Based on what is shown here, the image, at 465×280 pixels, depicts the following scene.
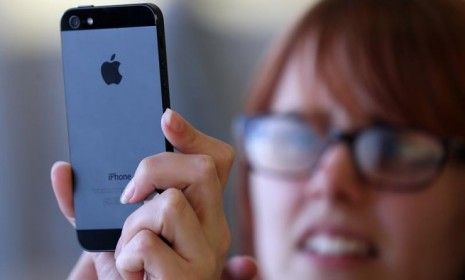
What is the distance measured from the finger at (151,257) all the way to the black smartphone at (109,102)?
0.06 meters

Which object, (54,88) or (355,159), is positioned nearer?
(355,159)

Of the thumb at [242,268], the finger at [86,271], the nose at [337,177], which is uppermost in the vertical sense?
the nose at [337,177]

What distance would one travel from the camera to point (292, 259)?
0.50m

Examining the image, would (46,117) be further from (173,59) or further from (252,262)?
(252,262)

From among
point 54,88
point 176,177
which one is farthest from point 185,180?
point 54,88

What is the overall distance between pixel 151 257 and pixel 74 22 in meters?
0.19

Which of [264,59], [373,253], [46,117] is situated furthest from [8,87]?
[373,253]

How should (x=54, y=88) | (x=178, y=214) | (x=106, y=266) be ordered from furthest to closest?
(x=54, y=88) → (x=106, y=266) → (x=178, y=214)

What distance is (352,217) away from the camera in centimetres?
47

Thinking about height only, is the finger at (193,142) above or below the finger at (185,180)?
above

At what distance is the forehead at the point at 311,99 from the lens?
0.46m

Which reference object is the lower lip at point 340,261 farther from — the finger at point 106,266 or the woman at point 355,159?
the finger at point 106,266

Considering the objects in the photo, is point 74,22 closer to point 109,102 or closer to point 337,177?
point 109,102

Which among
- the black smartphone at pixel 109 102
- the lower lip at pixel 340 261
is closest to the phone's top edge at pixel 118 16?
the black smartphone at pixel 109 102
